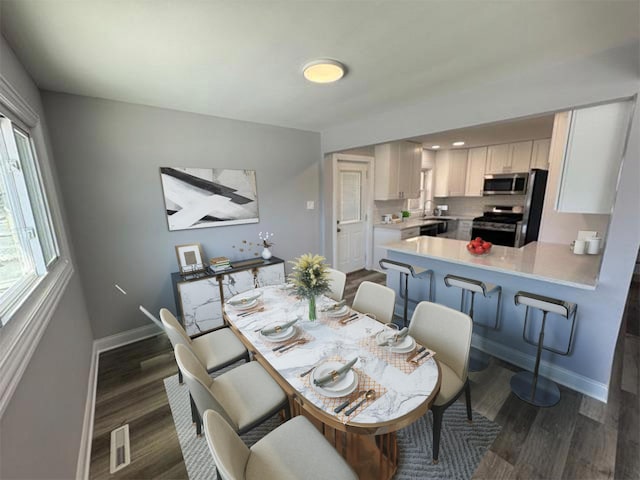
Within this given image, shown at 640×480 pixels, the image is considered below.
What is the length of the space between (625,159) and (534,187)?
1920 millimetres

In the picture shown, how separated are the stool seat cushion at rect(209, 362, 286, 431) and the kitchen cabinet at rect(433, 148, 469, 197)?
555cm

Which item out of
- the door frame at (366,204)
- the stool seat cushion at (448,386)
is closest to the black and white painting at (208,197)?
the door frame at (366,204)

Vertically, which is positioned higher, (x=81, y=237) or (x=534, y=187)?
(x=534, y=187)

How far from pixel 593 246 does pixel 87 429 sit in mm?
4367

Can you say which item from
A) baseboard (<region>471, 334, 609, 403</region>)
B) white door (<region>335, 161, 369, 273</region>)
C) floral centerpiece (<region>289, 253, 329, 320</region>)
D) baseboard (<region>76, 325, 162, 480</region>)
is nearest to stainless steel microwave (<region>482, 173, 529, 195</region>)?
white door (<region>335, 161, 369, 273</region>)

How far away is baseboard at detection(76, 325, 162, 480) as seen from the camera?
1.49 meters

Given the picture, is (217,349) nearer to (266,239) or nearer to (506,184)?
Result: (266,239)

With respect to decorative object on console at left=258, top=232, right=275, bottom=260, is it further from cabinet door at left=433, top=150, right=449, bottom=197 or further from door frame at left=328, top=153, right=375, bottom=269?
cabinet door at left=433, top=150, right=449, bottom=197

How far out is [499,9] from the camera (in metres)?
1.30

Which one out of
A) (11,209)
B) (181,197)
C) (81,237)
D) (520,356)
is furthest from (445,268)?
(81,237)

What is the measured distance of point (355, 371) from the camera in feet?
4.18

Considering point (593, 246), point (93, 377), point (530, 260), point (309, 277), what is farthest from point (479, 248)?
point (93, 377)

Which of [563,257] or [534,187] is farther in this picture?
[534,187]

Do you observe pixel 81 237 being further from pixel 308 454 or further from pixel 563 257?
pixel 563 257
